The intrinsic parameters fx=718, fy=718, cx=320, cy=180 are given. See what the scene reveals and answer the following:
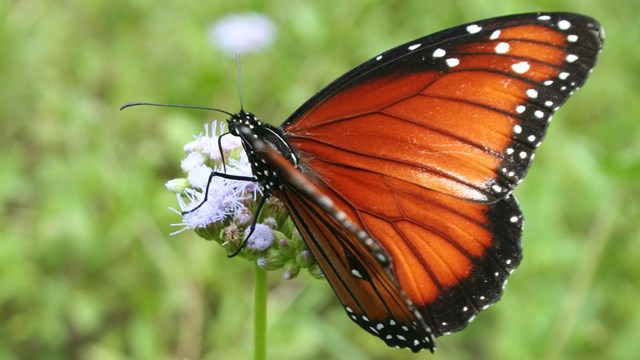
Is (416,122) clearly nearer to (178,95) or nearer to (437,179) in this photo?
(437,179)

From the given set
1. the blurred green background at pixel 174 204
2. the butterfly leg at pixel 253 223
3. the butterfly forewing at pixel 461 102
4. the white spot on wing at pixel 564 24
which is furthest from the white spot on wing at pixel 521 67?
the blurred green background at pixel 174 204

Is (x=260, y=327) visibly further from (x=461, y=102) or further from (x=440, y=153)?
(x=461, y=102)

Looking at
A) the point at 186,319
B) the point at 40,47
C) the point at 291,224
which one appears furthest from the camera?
the point at 40,47

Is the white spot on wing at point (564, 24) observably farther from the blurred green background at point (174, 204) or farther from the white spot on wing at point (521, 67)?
the blurred green background at point (174, 204)

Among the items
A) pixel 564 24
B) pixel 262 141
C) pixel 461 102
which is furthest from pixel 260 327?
pixel 564 24

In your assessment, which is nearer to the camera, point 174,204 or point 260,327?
point 260,327

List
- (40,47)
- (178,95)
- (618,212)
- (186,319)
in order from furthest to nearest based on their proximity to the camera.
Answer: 1. (40,47)
2. (178,95)
3. (186,319)
4. (618,212)

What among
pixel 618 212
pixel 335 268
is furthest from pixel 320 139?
pixel 618 212

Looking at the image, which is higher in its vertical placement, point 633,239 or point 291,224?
point 633,239
